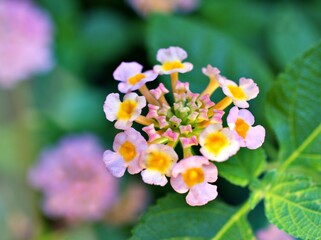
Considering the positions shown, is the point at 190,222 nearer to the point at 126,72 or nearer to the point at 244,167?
the point at 244,167

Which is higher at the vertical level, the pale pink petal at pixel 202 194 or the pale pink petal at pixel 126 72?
the pale pink petal at pixel 126 72

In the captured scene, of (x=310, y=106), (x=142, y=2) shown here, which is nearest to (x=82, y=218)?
(x=142, y=2)

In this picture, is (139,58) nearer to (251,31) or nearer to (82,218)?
(251,31)

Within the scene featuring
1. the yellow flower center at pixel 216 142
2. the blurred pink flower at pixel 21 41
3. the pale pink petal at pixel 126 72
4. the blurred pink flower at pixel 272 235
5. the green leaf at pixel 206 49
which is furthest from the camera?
the blurred pink flower at pixel 21 41

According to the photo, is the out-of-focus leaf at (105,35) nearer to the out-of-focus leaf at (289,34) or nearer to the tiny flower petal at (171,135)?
the out-of-focus leaf at (289,34)

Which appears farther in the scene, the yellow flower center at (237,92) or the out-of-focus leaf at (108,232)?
the out-of-focus leaf at (108,232)

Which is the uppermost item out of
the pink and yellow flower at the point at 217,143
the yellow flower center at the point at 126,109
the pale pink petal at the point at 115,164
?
the pink and yellow flower at the point at 217,143

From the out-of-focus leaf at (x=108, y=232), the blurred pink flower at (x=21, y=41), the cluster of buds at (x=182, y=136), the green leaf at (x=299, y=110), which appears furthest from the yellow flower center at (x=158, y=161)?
the blurred pink flower at (x=21, y=41)

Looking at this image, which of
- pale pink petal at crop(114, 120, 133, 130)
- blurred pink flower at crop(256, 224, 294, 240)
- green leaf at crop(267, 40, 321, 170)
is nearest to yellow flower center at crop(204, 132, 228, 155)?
pale pink petal at crop(114, 120, 133, 130)
